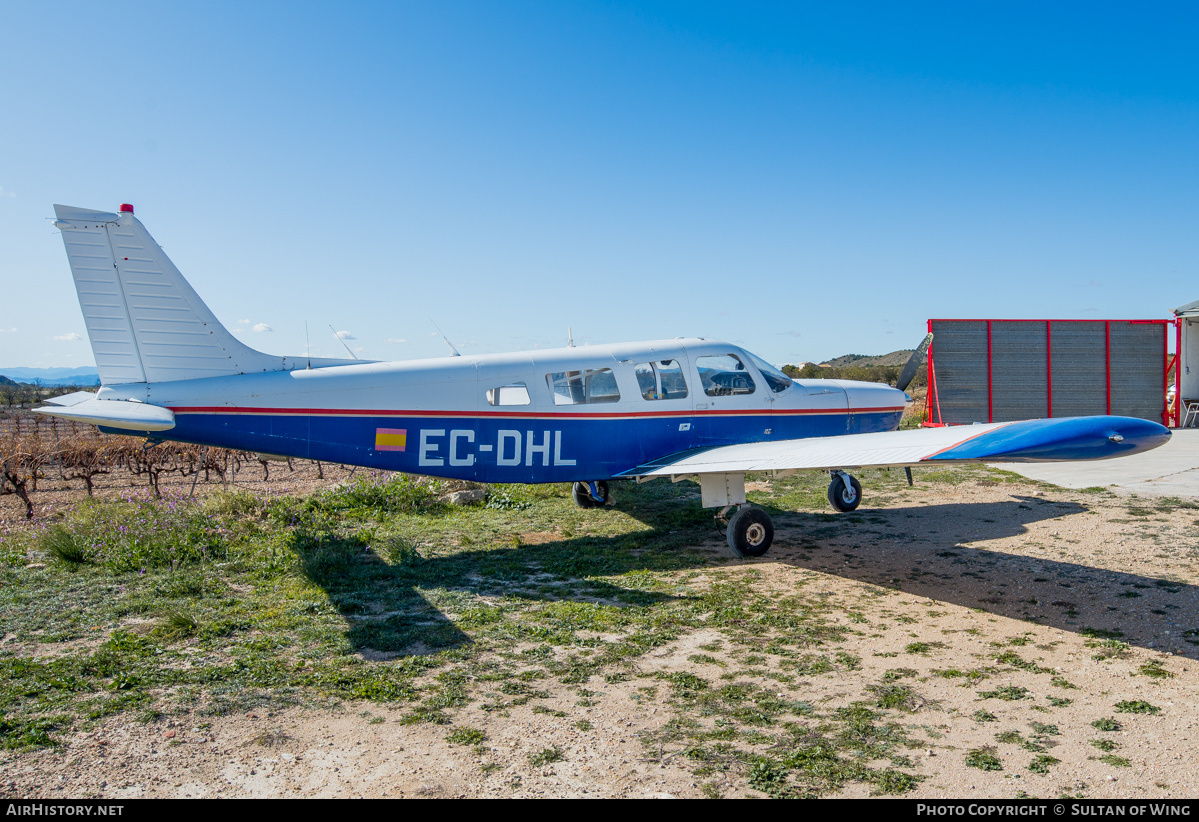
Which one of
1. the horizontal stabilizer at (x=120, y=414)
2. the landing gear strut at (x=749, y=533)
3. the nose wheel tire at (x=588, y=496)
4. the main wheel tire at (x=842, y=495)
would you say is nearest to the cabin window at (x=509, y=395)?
the landing gear strut at (x=749, y=533)

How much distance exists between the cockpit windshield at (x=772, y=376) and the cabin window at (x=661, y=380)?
1295 millimetres

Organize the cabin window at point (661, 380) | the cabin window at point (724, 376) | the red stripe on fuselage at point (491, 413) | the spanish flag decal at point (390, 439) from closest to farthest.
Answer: the red stripe on fuselage at point (491, 413)
the spanish flag decal at point (390, 439)
the cabin window at point (661, 380)
the cabin window at point (724, 376)

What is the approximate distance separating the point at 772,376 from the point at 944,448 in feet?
12.6

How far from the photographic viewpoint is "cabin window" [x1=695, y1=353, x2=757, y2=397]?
30.6 ft

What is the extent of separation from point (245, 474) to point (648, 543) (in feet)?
55.8

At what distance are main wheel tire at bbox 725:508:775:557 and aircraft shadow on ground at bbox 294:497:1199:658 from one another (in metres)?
0.17

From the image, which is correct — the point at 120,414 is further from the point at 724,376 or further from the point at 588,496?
the point at 724,376

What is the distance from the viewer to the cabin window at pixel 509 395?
8086 millimetres

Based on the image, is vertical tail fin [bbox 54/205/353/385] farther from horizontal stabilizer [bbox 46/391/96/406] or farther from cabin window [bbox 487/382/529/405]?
cabin window [bbox 487/382/529/405]

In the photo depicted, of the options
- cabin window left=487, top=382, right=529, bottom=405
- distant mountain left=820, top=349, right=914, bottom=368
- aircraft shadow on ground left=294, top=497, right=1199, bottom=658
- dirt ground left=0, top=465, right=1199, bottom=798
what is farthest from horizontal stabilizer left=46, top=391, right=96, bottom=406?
distant mountain left=820, top=349, right=914, bottom=368

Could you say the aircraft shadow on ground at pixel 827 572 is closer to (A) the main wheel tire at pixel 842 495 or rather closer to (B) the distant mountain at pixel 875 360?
(A) the main wheel tire at pixel 842 495

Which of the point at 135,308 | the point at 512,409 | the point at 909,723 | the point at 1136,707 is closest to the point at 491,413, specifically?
the point at 512,409
